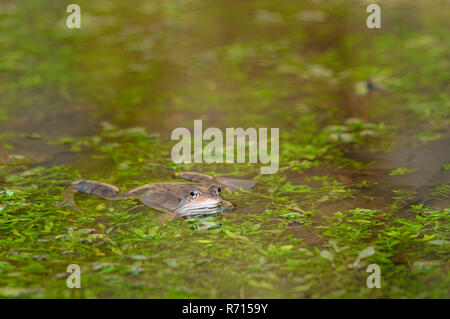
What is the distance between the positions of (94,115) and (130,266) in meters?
4.85

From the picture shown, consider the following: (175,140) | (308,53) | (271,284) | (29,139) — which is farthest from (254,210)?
(308,53)

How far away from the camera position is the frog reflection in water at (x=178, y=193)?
6.07m

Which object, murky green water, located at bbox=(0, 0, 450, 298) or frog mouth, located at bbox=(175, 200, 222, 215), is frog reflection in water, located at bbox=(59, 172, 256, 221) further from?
murky green water, located at bbox=(0, 0, 450, 298)

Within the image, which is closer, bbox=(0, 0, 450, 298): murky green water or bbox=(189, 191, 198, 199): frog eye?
bbox=(0, 0, 450, 298): murky green water

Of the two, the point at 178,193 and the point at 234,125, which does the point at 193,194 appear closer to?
the point at 178,193

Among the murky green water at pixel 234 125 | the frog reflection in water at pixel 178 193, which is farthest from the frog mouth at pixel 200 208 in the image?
the murky green water at pixel 234 125

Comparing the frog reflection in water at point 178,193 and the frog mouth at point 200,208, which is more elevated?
the frog reflection in water at point 178,193

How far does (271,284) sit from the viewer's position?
16.0ft

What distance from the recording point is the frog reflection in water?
19.9ft

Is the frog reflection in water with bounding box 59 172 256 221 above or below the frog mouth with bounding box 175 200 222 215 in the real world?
above

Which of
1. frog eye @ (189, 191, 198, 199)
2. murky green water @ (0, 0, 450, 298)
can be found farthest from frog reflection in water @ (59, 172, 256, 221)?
murky green water @ (0, 0, 450, 298)

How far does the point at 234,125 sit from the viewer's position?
8898 mm

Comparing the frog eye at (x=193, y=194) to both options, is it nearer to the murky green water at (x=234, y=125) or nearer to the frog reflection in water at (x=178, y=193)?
the frog reflection in water at (x=178, y=193)

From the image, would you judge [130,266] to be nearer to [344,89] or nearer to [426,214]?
[426,214]
